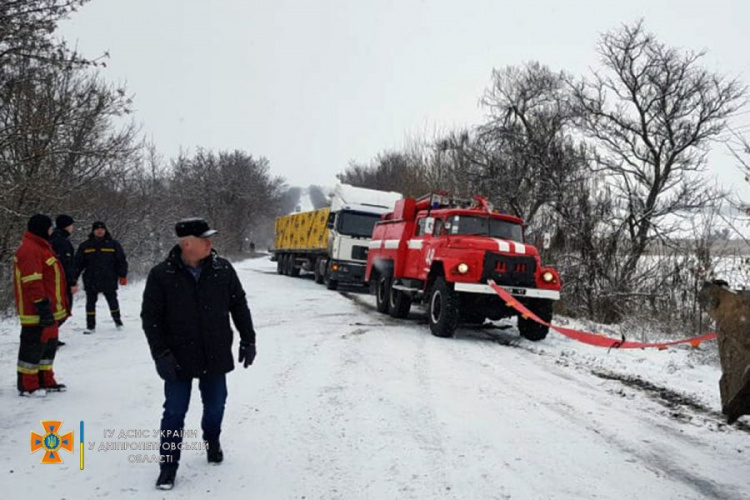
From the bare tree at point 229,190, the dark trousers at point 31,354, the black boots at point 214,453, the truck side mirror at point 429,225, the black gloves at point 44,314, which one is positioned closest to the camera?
the black boots at point 214,453

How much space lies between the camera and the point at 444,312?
9.73 meters

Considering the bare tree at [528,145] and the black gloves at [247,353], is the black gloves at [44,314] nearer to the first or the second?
the black gloves at [247,353]

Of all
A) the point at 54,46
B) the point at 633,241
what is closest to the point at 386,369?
the point at 54,46

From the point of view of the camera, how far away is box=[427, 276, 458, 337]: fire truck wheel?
31.9ft

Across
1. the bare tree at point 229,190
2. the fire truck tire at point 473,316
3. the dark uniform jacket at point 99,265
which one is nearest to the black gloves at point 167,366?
the dark uniform jacket at point 99,265

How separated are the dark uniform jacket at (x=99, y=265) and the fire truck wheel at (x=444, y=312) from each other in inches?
210

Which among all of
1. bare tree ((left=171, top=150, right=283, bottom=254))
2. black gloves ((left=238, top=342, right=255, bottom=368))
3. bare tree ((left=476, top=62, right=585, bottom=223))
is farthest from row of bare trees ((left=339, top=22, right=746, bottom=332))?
bare tree ((left=171, top=150, right=283, bottom=254))

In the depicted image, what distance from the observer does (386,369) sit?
7.12 m

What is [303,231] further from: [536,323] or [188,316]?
[188,316]

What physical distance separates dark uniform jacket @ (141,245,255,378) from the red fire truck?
244 inches

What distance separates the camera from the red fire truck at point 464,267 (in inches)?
385

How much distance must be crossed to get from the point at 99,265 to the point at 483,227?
6727 millimetres

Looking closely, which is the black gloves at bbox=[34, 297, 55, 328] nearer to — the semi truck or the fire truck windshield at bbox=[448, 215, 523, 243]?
the fire truck windshield at bbox=[448, 215, 523, 243]

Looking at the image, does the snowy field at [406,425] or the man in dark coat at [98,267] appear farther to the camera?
the man in dark coat at [98,267]
